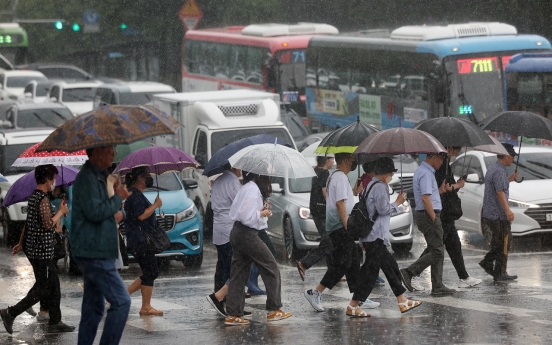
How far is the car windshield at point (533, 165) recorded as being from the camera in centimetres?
1769

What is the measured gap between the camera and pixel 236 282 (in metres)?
10.9

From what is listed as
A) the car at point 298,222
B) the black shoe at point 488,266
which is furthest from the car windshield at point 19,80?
the black shoe at point 488,266

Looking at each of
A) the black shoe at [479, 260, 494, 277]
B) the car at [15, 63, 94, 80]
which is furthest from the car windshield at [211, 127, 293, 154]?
the car at [15, 63, 94, 80]

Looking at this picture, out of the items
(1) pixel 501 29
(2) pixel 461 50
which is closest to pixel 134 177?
(2) pixel 461 50

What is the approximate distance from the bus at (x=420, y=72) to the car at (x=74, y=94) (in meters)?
8.65

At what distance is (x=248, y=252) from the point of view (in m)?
10.7

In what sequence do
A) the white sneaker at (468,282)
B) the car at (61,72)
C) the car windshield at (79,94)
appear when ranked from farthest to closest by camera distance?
the car at (61,72)
the car windshield at (79,94)
the white sneaker at (468,282)

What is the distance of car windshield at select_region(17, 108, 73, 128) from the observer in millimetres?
28234

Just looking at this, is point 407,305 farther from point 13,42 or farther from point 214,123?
point 13,42

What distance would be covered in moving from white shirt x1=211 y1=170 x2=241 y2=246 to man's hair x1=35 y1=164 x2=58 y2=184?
197 centimetres

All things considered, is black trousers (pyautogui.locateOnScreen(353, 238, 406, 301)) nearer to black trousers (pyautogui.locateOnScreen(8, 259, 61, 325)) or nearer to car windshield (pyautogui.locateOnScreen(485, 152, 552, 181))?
black trousers (pyautogui.locateOnScreen(8, 259, 61, 325))

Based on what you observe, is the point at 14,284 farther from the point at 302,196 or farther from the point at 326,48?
the point at 326,48

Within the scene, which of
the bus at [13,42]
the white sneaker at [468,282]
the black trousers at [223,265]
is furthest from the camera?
the bus at [13,42]

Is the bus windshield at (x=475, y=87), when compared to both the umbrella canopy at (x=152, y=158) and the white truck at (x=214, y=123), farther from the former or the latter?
the umbrella canopy at (x=152, y=158)
